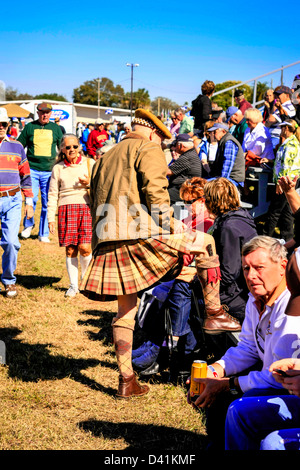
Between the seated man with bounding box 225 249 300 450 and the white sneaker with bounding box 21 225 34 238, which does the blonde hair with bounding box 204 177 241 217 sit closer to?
the seated man with bounding box 225 249 300 450

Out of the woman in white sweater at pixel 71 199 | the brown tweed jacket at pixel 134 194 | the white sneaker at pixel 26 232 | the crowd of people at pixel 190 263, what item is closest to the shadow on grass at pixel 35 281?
the crowd of people at pixel 190 263

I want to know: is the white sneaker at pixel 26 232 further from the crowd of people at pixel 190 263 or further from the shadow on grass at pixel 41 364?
the shadow on grass at pixel 41 364

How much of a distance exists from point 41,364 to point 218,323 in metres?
1.80

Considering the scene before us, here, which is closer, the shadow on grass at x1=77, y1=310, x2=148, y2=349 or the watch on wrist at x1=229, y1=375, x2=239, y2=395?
the watch on wrist at x1=229, y1=375, x2=239, y2=395

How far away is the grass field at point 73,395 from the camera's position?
331 centimetres

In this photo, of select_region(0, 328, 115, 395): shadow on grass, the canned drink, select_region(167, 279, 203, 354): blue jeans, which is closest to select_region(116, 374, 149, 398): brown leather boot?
select_region(0, 328, 115, 395): shadow on grass

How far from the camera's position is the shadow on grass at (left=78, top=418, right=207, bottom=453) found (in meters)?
3.23

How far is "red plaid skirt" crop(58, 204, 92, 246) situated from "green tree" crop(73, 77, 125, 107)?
304 feet

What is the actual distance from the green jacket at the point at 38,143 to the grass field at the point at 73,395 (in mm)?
3584

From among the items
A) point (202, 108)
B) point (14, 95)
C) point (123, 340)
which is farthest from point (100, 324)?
point (14, 95)

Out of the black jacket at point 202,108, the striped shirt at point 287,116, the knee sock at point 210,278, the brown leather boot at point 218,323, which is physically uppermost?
the black jacket at point 202,108

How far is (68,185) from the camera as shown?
6031 millimetres

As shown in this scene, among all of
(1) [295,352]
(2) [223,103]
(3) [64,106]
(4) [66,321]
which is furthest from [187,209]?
(3) [64,106]
